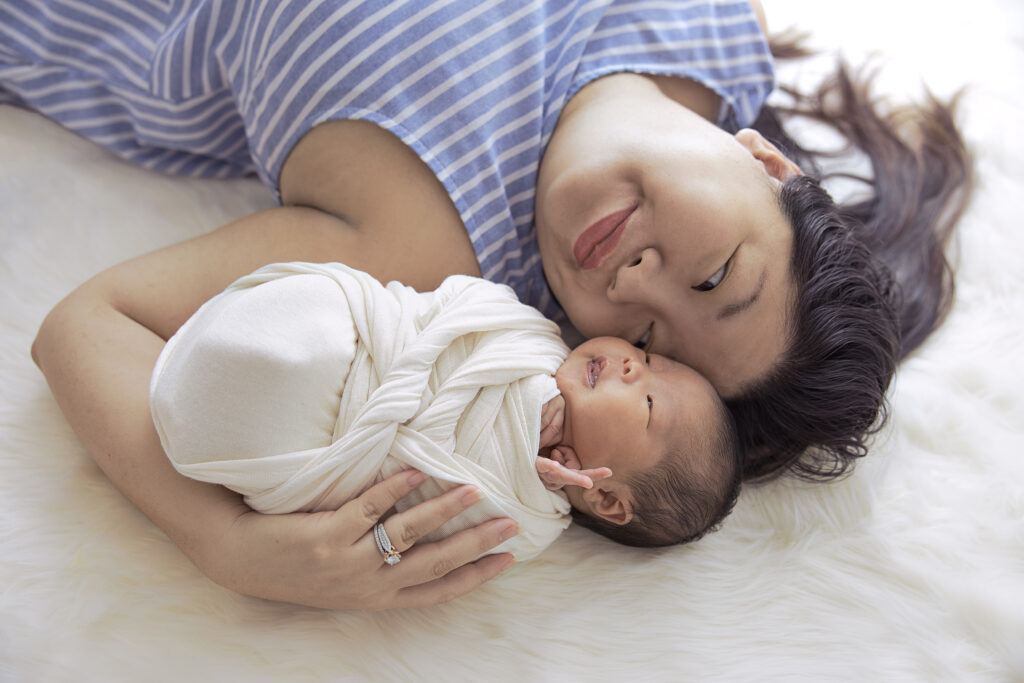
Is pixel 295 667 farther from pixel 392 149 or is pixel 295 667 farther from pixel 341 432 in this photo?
pixel 392 149

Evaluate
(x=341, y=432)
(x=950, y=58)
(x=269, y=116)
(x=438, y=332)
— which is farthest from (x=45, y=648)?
(x=950, y=58)

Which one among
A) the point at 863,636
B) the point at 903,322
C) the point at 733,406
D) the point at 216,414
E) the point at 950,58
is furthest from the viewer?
the point at 950,58

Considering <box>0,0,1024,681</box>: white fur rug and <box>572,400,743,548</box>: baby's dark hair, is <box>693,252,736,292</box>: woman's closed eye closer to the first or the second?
<box>572,400,743,548</box>: baby's dark hair

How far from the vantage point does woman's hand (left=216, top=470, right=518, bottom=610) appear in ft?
3.30

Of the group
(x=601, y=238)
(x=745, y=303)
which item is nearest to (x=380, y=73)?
(x=601, y=238)

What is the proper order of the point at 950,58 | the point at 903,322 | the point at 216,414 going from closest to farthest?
the point at 216,414
the point at 903,322
the point at 950,58

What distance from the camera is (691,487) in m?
1.08

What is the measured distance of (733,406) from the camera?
48.9 inches

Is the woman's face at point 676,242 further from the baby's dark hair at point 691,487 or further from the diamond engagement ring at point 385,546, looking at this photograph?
the diamond engagement ring at point 385,546

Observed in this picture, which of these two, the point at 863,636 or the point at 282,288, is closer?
the point at 282,288

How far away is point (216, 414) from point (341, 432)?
6.0 inches

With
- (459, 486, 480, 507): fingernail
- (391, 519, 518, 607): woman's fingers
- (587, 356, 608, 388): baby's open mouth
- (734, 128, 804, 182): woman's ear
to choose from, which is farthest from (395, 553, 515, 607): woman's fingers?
(734, 128, 804, 182): woman's ear

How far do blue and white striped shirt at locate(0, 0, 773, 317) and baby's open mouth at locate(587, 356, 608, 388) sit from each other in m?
0.28

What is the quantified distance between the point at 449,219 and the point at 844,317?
2.00 feet
